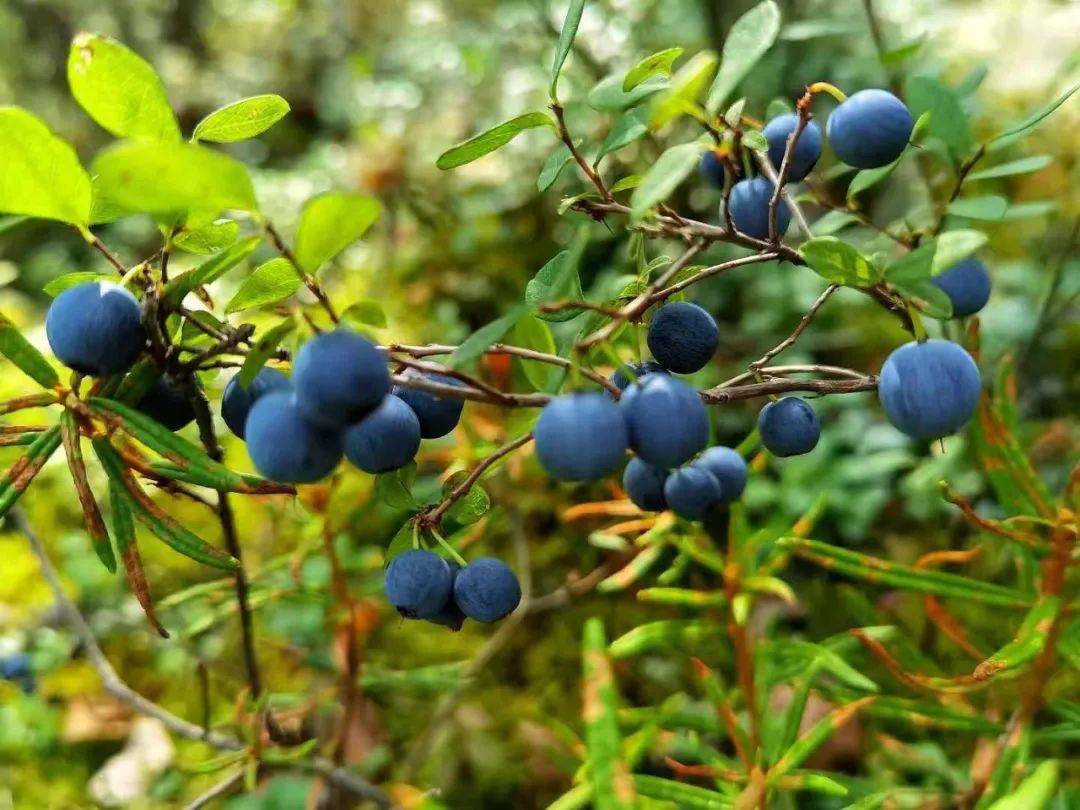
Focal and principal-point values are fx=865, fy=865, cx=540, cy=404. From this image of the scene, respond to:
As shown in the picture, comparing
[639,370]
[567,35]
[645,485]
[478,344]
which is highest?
[567,35]

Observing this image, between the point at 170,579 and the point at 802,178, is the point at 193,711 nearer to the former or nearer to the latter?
the point at 170,579

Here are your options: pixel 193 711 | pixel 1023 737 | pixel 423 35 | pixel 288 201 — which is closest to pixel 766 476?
pixel 1023 737

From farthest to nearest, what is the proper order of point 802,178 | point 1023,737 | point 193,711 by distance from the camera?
point 193,711, point 1023,737, point 802,178

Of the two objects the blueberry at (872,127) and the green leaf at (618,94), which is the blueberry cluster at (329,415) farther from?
the blueberry at (872,127)

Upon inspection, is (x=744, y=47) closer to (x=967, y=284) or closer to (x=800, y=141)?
(x=800, y=141)

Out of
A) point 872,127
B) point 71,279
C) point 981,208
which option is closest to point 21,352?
point 71,279

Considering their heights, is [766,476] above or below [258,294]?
below
